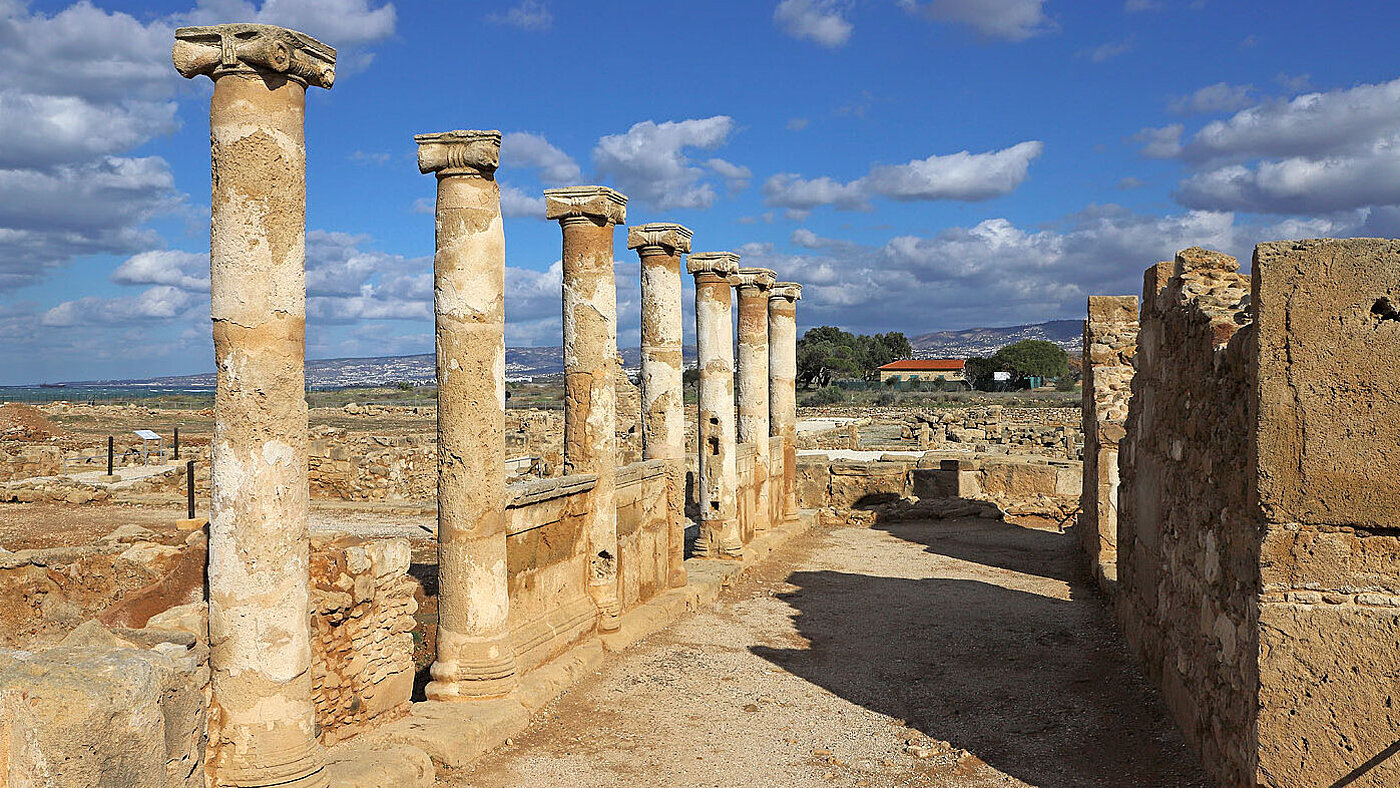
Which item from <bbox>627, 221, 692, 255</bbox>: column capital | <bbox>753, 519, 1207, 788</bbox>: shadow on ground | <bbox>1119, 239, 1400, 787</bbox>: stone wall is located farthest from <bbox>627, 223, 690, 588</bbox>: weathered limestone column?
<bbox>1119, 239, 1400, 787</bbox>: stone wall

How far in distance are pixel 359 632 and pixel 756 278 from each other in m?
10.4

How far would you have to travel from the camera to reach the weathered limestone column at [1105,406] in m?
12.8

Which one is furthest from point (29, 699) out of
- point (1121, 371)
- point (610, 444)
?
point (1121, 371)

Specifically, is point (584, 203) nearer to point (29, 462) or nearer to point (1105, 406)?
point (1105, 406)

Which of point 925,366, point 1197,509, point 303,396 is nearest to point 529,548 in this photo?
point 303,396

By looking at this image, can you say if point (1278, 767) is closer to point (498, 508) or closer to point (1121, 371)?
point (498, 508)

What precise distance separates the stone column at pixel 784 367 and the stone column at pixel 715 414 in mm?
3815

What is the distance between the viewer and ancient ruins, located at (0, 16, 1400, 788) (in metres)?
4.34

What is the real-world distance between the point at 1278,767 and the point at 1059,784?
77.2 inches

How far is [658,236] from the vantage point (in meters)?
Result: 11.5

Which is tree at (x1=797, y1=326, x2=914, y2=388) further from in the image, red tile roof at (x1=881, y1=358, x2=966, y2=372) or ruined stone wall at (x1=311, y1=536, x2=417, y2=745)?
ruined stone wall at (x1=311, y1=536, x2=417, y2=745)

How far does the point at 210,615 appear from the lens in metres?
5.12

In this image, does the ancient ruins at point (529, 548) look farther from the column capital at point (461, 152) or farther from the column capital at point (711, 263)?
the column capital at point (711, 263)

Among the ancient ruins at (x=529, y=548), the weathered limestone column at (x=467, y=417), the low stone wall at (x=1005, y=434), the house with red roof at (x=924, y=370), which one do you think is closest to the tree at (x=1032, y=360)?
the house with red roof at (x=924, y=370)
